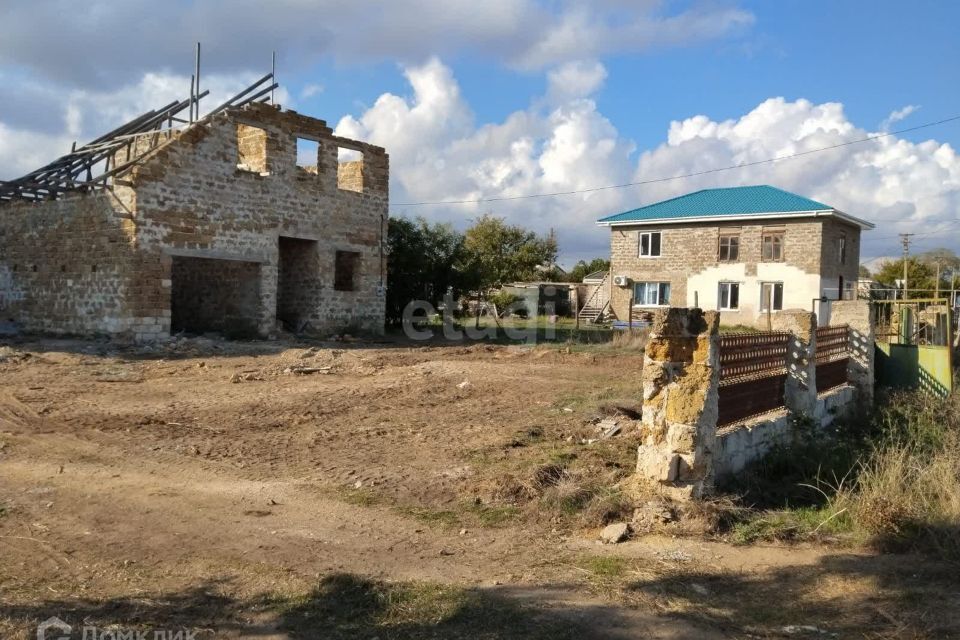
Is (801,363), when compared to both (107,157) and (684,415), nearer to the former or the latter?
(684,415)

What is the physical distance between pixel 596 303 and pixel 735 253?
26.2 ft

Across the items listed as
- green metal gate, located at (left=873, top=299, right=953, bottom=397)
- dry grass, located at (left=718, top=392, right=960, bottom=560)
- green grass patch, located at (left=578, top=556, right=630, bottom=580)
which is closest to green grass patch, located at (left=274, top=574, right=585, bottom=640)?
green grass patch, located at (left=578, top=556, right=630, bottom=580)

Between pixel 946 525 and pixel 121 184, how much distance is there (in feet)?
53.0

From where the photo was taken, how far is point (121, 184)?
1642cm

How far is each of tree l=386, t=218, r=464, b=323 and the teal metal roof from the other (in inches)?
484

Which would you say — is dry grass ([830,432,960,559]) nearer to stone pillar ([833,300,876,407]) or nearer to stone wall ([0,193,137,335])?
stone pillar ([833,300,876,407])

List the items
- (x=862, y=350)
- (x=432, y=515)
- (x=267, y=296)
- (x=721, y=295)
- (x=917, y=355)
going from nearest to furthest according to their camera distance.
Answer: (x=432, y=515) < (x=862, y=350) < (x=917, y=355) < (x=267, y=296) < (x=721, y=295)

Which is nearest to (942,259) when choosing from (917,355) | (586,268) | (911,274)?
(911,274)

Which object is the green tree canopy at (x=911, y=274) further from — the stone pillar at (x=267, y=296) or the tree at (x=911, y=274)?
the stone pillar at (x=267, y=296)

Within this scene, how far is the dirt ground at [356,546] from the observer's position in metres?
4.22

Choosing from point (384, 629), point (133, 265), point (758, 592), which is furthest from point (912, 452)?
point (133, 265)

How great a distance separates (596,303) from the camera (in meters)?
38.1

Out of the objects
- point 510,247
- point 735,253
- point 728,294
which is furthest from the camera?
point 510,247

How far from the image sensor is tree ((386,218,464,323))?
24391 millimetres
